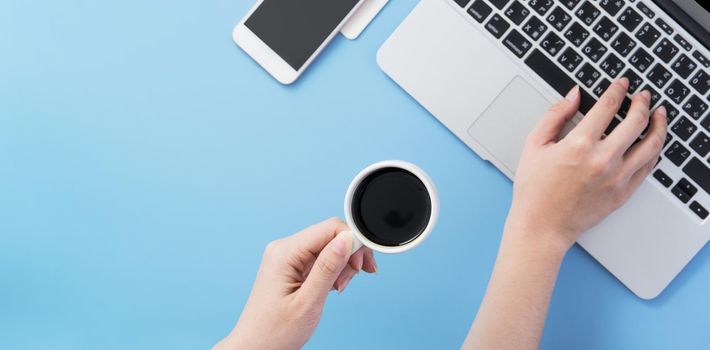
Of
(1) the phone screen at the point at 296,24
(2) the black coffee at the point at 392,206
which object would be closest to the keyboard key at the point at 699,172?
(2) the black coffee at the point at 392,206

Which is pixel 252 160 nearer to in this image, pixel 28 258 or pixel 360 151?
pixel 360 151

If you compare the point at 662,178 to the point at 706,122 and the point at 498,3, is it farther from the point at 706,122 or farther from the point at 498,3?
the point at 498,3

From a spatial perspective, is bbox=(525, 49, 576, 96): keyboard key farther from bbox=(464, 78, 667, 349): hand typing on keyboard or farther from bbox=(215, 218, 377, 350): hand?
bbox=(215, 218, 377, 350): hand

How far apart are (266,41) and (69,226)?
391 mm

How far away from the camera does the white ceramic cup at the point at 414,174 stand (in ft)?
1.88

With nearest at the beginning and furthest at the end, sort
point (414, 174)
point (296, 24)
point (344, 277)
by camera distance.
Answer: point (414, 174)
point (344, 277)
point (296, 24)

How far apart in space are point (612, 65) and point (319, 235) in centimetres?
40

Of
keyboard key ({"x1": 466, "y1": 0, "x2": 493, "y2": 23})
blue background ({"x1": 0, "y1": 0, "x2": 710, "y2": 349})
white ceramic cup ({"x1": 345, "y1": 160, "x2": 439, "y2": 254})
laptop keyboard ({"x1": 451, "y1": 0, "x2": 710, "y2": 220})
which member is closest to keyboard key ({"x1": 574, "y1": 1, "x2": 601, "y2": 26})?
laptop keyboard ({"x1": 451, "y1": 0, "x2": 710, "y2": 220})

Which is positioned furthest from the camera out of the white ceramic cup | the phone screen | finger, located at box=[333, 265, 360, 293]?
the phone screen

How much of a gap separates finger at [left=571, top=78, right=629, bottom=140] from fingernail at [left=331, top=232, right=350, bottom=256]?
1.01 feet

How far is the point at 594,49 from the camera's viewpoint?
74 cm

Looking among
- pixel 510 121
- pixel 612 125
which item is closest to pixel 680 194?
pixel 612 125

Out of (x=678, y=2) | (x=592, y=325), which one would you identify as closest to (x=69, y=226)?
(x=592, y=325)

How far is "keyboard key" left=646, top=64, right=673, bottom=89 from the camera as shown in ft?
2.40
